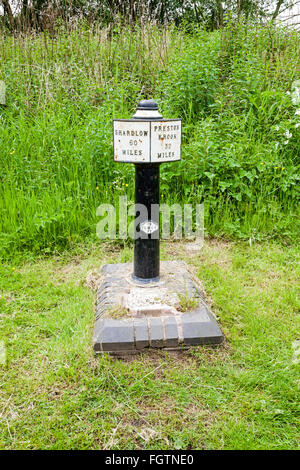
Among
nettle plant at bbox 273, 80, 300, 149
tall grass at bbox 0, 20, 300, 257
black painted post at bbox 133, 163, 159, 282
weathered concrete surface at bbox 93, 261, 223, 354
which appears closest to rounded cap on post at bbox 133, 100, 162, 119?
black painted post at bbox 133, 163, 159, 282

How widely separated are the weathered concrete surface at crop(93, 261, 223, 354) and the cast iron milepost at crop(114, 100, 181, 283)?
0.94 ft

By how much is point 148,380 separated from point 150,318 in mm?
449

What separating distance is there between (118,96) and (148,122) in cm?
311

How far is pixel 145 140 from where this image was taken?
8.84 feet

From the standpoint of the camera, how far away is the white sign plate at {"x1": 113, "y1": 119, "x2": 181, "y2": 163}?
268cm

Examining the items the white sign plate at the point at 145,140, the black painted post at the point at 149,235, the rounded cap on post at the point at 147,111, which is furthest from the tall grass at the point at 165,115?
the rounded cap on post at the point at 147,111

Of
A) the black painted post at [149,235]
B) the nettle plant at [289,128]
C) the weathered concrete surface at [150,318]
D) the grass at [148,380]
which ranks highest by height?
the nettle plant at [289,128]

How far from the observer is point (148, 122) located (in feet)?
8.73

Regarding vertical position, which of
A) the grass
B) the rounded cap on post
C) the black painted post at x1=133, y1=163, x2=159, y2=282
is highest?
the rounded cap on post

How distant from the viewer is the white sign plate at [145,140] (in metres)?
2.68

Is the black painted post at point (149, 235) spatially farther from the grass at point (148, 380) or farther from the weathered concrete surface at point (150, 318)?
the grass at point (148, 380)

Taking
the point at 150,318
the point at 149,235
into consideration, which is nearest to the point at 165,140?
the point at 149,235

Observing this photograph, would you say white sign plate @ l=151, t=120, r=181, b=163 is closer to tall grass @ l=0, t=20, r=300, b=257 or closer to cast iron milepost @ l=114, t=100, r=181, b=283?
cast iron milepost @ l=114, t=100, r=181, b=283
